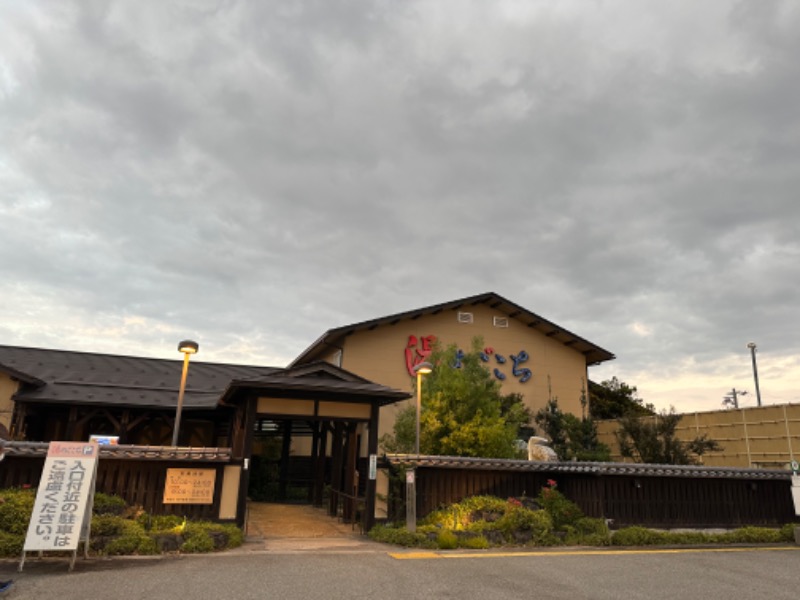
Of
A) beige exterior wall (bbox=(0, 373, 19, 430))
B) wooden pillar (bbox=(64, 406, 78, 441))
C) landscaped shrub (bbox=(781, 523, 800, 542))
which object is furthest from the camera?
wooden pillar (bbox=(64, 406, 78, 441))

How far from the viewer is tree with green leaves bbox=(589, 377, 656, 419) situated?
1481 inches

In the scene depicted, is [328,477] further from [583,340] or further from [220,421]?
[583,340]

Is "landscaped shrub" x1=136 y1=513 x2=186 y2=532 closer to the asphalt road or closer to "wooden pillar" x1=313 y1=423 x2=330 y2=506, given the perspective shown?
the asphalt road

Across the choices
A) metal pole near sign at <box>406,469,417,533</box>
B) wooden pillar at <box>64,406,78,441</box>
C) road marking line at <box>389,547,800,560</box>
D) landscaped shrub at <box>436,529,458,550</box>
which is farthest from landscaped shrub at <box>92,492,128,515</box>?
wooden pillar at <box>64,406,78,441</box>

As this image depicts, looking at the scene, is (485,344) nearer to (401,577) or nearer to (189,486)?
(189,486)

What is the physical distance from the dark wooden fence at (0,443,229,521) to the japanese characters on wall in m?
12.6

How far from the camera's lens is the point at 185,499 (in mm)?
12539

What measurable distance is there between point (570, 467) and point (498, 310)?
12.9 m

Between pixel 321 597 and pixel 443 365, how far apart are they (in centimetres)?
1132

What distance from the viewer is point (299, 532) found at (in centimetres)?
1423

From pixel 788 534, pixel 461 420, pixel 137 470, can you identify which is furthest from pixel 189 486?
pixel 788 534

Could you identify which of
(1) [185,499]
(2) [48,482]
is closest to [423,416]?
(1) [185,499]

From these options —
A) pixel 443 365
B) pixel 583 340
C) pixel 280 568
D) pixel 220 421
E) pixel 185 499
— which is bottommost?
pixel 280 568

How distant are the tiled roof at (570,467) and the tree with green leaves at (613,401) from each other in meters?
21.7
